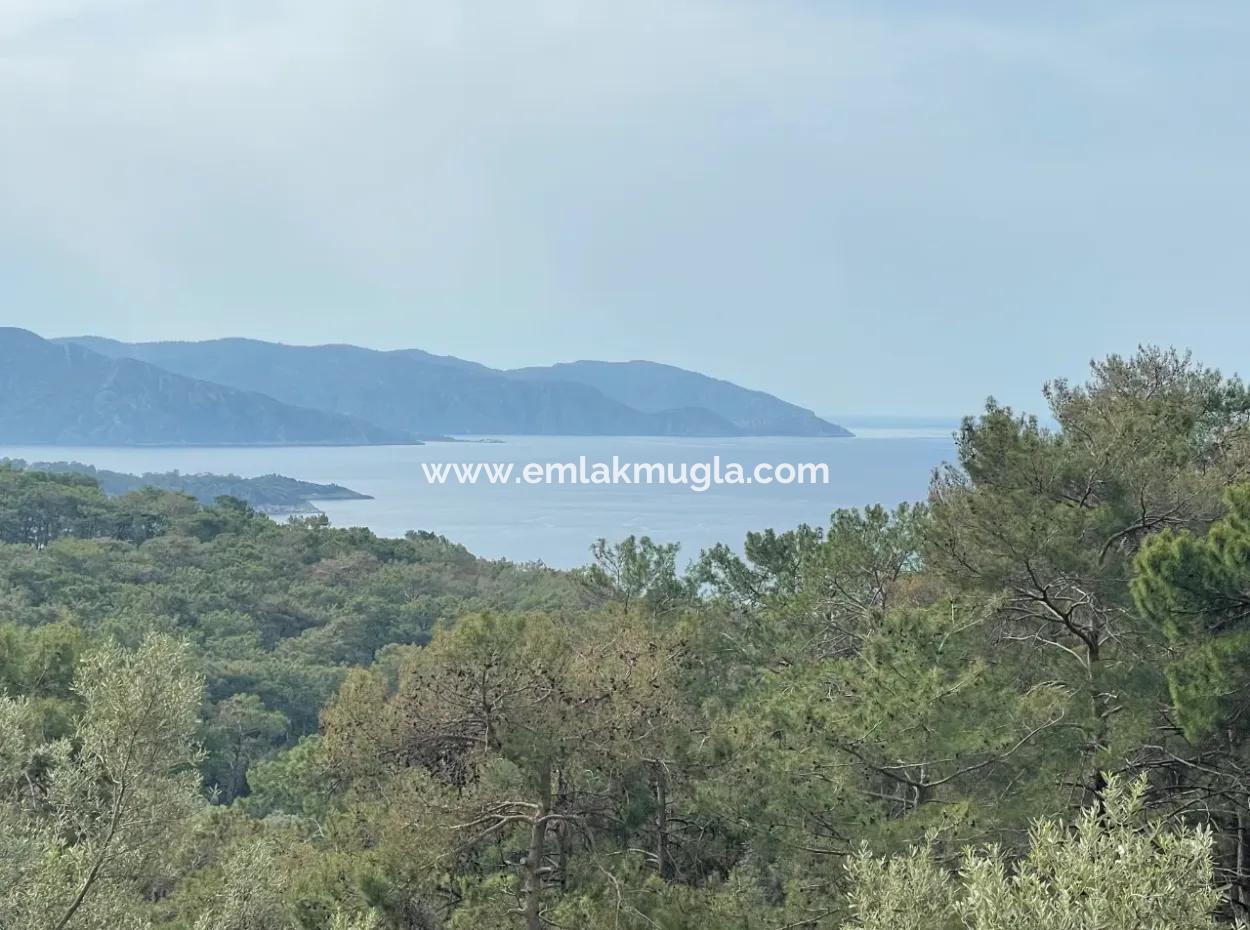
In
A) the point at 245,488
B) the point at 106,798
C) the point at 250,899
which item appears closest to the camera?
the point at 106,798

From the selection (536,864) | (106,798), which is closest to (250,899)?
(106,798)

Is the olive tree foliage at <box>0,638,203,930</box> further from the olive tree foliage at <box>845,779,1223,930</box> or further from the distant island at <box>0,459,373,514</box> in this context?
the distant island at <box>0,459,373,514</box>

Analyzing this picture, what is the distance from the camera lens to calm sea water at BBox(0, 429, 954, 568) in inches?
2830

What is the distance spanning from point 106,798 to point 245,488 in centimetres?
10200

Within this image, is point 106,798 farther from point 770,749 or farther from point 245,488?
point 245,488

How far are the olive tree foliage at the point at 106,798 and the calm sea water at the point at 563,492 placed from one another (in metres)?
19.7

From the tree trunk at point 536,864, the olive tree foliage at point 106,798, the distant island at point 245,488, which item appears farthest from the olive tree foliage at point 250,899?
the distant island at point 245,488

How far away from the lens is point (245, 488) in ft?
337

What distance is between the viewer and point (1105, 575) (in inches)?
275

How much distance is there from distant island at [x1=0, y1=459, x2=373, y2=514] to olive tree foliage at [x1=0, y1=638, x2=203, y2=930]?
3646 inches

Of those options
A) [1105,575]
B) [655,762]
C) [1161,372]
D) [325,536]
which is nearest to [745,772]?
[655,762]

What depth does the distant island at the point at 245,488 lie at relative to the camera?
327 feet

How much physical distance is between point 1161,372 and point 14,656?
1361cm

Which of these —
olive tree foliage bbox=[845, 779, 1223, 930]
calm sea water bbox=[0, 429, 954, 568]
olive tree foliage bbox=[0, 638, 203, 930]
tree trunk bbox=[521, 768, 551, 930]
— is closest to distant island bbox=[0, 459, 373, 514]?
calm sea water bbox=[0, 429, 954, 568]
